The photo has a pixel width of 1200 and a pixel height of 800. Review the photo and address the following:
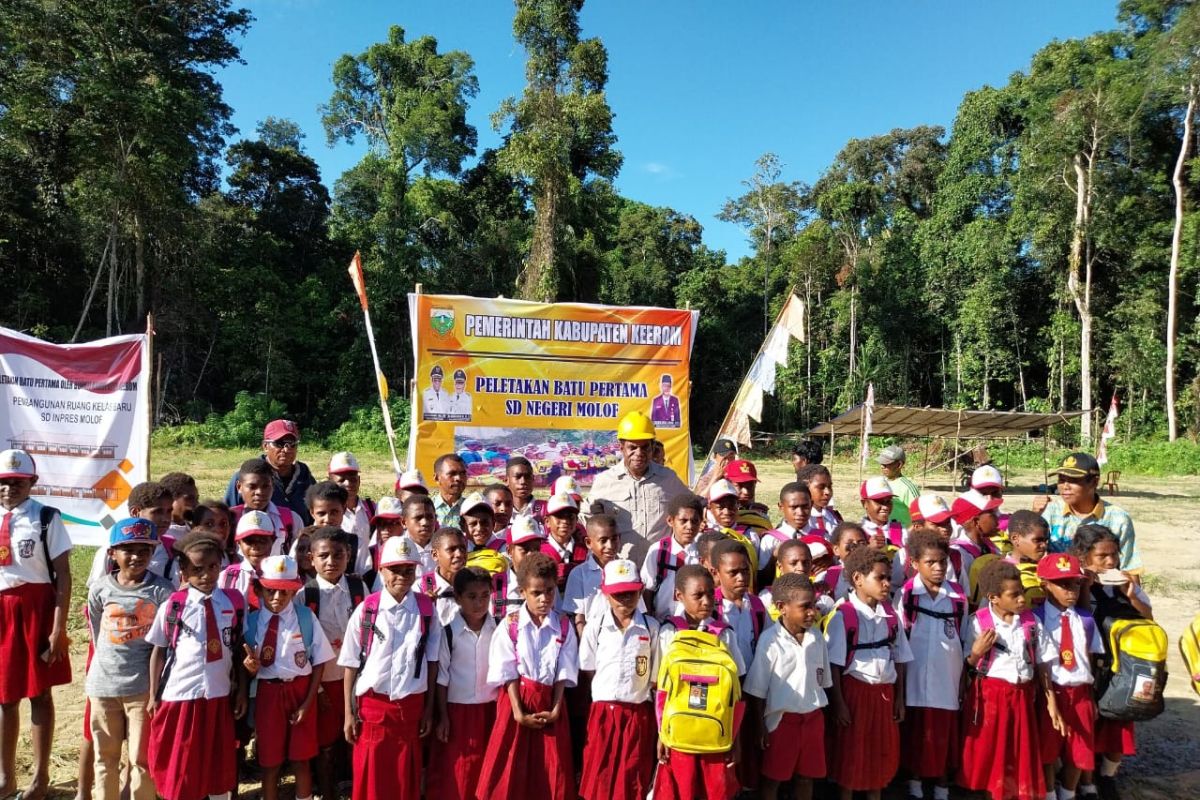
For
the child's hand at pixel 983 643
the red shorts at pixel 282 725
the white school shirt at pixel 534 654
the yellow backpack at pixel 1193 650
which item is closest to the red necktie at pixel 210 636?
the red shorts at pixel 282 725

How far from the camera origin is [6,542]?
3.54 metres

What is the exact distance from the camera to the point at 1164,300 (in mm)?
27938

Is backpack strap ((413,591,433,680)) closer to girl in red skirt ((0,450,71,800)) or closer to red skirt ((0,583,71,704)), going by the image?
girl in red skirt ((0,450,71,800))

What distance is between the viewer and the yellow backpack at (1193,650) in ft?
9.67

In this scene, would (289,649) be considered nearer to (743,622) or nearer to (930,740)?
(743,622)

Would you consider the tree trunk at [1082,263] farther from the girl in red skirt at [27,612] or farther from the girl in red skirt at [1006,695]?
the girl in red skirt at [27,612]

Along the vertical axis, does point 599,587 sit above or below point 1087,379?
below

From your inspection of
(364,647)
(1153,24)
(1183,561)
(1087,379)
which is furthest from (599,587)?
(1153,24)

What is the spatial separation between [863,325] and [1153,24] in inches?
652

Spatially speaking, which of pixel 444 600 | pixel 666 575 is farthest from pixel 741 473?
pixel 444 600

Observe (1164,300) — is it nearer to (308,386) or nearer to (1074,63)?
(1074,63)

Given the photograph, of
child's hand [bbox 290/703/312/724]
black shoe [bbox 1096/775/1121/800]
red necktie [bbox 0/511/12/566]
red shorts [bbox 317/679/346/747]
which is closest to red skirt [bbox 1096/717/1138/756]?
black shoe [bbox 1096/775/1121/800]

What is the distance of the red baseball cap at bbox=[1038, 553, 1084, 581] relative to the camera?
3.59 metres

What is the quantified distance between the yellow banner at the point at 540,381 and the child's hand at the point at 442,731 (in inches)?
111
